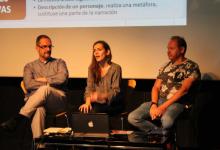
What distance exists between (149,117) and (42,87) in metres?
1.19

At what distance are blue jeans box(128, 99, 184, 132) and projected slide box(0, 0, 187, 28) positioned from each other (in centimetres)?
99

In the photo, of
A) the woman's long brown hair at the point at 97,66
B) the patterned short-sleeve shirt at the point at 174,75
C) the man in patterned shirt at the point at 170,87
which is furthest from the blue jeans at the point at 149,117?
the woman's long brown hair at the point at 97,66

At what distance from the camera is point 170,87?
4570 millimetres

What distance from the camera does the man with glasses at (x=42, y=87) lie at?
4.57 metres

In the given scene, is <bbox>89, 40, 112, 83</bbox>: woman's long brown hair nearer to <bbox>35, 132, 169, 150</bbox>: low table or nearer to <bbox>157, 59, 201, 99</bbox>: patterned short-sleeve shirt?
<bbox>157, 59, 201, 99</bbox>: patterned short-sleeve shirt

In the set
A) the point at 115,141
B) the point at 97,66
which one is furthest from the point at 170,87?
the point at 115,141

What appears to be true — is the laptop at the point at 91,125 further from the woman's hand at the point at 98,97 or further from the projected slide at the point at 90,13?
the projected slide at the point at 90,13

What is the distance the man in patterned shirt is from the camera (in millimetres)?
4391

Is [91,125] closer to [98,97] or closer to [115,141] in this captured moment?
[115,141]

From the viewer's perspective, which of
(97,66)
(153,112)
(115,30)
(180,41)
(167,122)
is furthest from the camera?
(115,30)

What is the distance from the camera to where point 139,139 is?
367 cm

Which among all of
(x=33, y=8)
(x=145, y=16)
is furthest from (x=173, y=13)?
(x=33, y=8)

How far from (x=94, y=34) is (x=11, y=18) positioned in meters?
1.06

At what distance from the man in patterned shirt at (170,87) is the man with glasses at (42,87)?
2.91 feet
